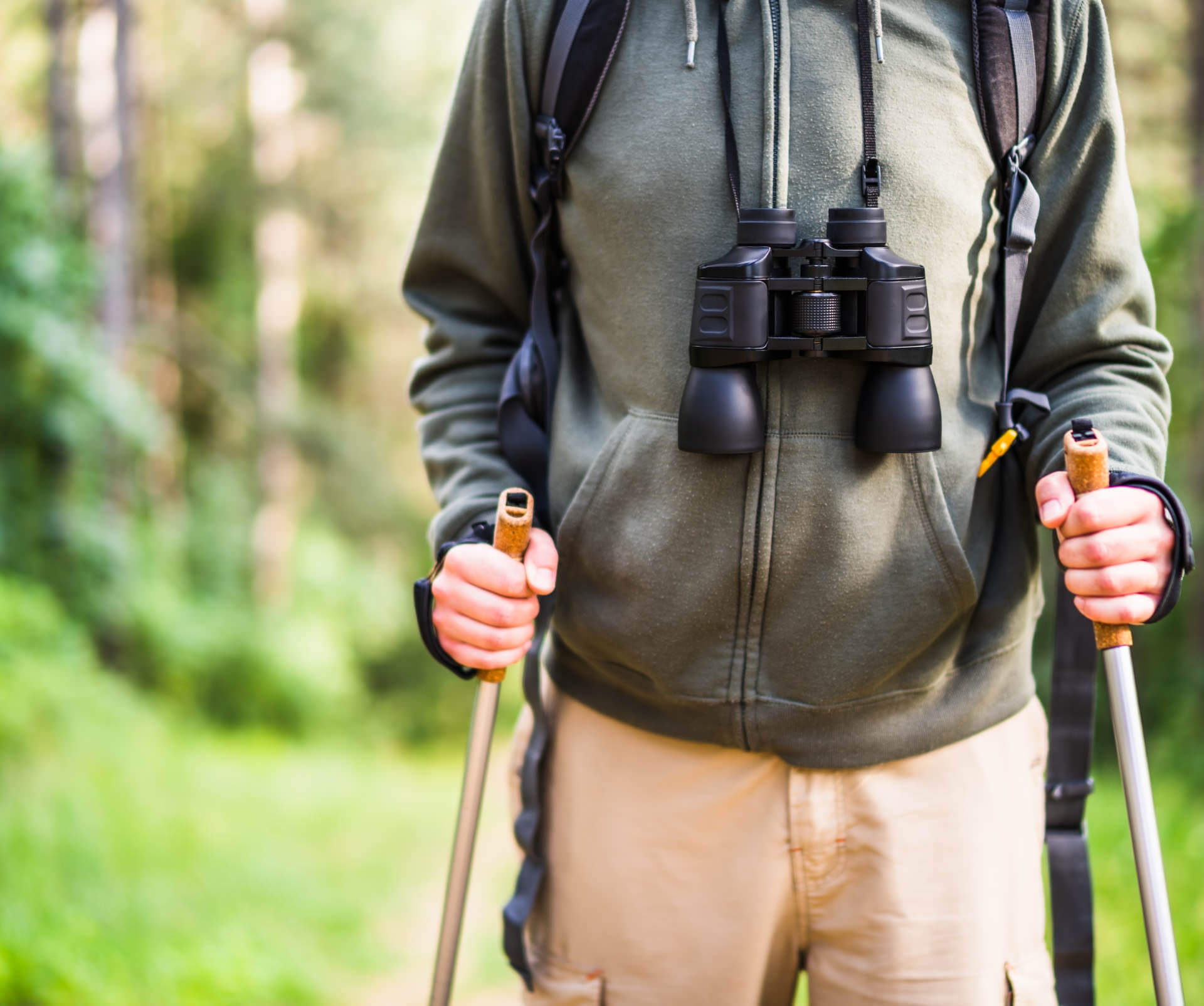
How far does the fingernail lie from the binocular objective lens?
1.30ft

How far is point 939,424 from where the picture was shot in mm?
1602

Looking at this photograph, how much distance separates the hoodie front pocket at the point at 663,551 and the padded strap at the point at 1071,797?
0.61 meters

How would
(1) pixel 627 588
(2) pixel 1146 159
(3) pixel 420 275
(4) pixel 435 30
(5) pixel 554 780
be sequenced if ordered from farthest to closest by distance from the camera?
(4) pixel 435 30 < (2) pixel 1146 159 < (3) pixel 420 275 < (5) pixel 554 780 < (1) pixel 627 588

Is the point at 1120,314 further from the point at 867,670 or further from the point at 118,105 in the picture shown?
the point at 118,105

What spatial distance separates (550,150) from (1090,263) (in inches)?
34.8

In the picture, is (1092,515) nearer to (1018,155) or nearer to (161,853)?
(1018,155)

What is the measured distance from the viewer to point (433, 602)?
178cm

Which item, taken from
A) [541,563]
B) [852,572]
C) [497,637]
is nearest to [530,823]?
[497,637]

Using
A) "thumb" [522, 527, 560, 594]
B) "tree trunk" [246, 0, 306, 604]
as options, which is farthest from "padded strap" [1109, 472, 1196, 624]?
"tree trunk" [246, 0, 306, 604]

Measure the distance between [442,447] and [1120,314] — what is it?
1.17 metres

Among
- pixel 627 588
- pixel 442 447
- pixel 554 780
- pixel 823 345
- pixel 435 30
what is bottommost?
pixel 554 780

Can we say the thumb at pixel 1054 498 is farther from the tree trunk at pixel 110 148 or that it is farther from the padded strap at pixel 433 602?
the tree trunk at pixel 110 148

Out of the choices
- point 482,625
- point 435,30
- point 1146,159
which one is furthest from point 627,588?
point 435,30

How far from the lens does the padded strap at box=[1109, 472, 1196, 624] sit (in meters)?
1.55
